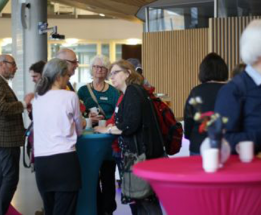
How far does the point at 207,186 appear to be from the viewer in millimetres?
2473

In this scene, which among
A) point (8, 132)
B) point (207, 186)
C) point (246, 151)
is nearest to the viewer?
point (207, 186)

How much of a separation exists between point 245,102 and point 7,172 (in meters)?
3.08

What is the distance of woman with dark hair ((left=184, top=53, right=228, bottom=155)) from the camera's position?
389 centimetres

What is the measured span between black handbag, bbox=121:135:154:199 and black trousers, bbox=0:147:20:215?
4.23ft

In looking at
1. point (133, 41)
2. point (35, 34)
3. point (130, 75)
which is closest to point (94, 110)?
point (130, 75)

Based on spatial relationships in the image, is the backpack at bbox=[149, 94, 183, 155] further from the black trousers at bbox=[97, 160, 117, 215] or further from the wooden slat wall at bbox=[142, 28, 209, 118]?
the wooden slat wall at bbox=[142, 28, 209, 118]

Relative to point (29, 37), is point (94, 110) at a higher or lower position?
lower

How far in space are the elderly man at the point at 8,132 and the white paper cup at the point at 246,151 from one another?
2679mm

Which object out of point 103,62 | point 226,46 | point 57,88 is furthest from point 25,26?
point 57,88

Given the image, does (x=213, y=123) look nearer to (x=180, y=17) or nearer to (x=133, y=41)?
(x=180, y=17)

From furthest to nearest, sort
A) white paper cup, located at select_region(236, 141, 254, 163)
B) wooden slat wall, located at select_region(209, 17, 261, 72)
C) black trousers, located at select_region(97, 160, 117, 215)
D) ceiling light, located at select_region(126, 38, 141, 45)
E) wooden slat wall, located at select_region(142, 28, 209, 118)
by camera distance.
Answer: ceiling light, located at select_region(126, 38, 141, 45), wooden slat wall, located at select_region(142, 28, 209, 118), wooden slat wall, located at select_region(209, 17, 261, 72), black trousers, located at select_region(97, 160, 117, 215), white paper cup, located at select_region(236, 141, 254, 163)

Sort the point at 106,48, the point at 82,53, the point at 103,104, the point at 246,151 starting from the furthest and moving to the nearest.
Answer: the point at 82,53 → the point at 106,48 → the point at 103,104 → the point at 246,151

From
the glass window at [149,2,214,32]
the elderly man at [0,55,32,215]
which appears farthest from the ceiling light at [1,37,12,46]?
the elderly man at [0,55,32,215]

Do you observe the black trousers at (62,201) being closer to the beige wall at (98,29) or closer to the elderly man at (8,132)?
the elderly man at (8,132)
